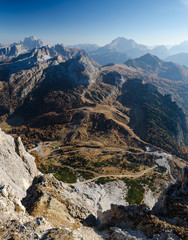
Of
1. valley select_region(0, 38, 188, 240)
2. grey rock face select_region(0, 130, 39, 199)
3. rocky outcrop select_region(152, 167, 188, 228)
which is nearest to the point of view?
valley select_region(0, 38, 188, 240)

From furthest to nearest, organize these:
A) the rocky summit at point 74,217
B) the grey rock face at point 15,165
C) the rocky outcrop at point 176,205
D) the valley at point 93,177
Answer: the grey rock face at point 15,165 < the rocky outcrop at point 176,205 < the valley at point 93,177 < the rocky summit at point 74,217

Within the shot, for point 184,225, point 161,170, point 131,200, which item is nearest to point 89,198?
point 131,200

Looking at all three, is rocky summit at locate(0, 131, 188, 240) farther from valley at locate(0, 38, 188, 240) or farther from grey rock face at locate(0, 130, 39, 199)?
grey rock face at locate(0, 130, 39, 199)

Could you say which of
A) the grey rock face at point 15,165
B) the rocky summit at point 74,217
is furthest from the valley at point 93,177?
the grey rock face at point 15,165

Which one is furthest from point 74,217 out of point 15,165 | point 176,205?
point 15,165

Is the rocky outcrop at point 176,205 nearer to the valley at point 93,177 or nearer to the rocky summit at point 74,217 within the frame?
the rocky summit at point 74,217

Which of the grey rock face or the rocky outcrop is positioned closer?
the rocky outcrop

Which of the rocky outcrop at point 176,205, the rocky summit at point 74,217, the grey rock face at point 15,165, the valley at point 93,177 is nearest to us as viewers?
the rocky summit at point 74,217

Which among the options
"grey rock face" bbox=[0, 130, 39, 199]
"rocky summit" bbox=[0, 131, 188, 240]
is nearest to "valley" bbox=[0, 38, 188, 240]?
"rocky summit" bbox=[0, 131, 188, 240]
